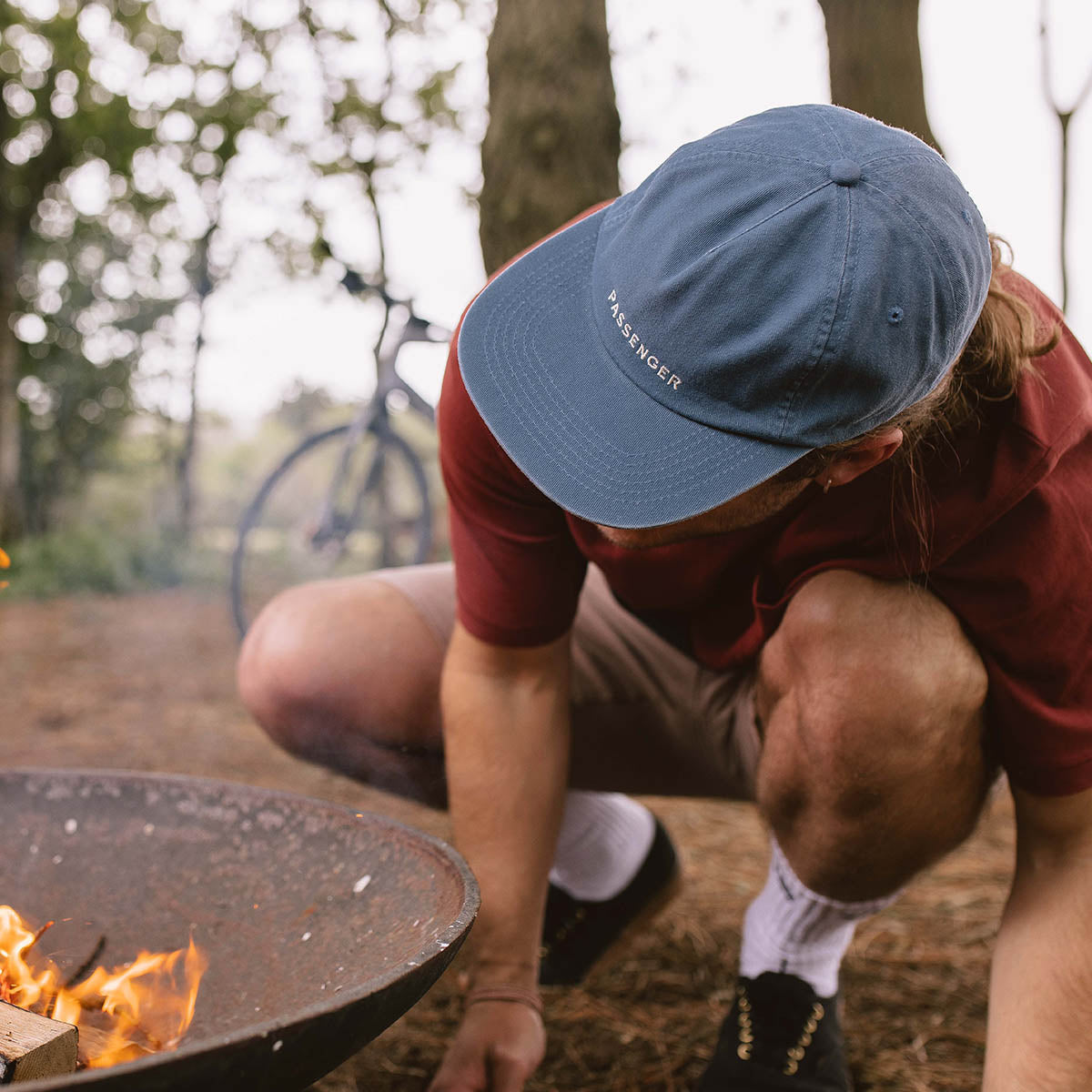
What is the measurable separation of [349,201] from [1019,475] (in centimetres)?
889

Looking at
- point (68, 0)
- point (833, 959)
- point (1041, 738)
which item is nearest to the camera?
point (1041, 738)

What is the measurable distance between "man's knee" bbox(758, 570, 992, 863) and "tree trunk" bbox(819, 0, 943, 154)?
104 inches

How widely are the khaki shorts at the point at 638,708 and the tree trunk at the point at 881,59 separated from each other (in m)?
2.42

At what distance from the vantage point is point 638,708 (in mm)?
1504

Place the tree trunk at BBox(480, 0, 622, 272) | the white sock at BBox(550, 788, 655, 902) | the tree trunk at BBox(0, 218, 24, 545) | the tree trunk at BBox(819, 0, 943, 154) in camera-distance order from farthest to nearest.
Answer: the tree trunk at BBox(0, 218, 24, 545) → the tree trunk at BBox(819, 0, 943, 154) → the tree trunk at BBox(480, 0, 622, 272) → the white sock at BBox(550, 788, 655, 902)

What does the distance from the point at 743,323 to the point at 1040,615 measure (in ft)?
1.51

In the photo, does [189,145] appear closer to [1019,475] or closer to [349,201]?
[349,201]

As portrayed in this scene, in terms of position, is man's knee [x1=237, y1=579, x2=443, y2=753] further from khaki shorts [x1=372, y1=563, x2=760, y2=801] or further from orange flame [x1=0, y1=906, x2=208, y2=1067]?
orange flame [x1=0, y1=906, x2=208, y2=1067]

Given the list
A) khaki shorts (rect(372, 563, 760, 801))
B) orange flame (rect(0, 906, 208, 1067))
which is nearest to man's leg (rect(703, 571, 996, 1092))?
khaki shorts (rect(372, 563, 760, 801))

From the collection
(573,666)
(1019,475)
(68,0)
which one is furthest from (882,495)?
(68,0)

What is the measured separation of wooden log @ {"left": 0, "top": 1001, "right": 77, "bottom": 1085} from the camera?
2.34 feet

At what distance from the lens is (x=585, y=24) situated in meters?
2.73

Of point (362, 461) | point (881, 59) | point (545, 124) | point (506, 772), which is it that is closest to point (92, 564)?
point (362, 461)

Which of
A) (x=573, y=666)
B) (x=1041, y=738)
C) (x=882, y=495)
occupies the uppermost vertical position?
(x=882, y=495)
